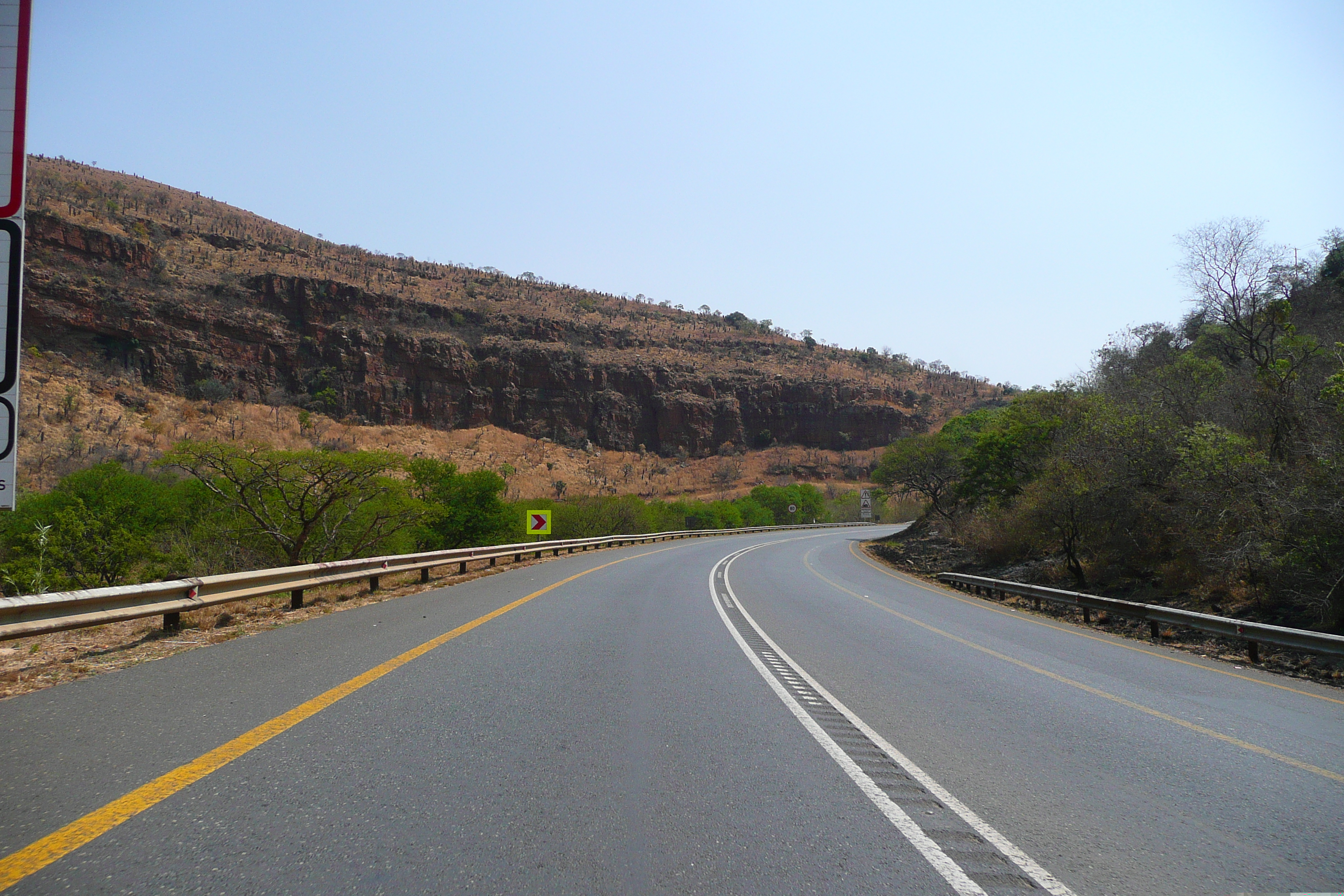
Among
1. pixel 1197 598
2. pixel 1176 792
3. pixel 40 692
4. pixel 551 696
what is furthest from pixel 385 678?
pixel 1197 598

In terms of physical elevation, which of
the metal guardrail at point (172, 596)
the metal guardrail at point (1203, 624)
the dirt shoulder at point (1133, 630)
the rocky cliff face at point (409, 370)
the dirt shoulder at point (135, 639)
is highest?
the rocky cliff face at point (409, 370)

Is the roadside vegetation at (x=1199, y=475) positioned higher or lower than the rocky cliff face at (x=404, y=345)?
lower

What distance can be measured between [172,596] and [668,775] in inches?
279

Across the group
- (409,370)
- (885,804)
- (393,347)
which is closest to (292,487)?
(885,804)

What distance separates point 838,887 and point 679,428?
10249 centimetres

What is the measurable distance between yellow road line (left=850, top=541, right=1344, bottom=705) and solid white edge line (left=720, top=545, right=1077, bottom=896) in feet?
18.4

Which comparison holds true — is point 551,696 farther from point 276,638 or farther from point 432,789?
point 276,638

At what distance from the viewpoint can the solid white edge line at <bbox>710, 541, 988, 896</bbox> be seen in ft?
10.1

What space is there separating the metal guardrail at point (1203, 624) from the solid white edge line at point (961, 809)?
736cm

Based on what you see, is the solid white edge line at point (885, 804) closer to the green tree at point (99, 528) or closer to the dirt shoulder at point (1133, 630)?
the dirt shoulder at point (1133, 630)

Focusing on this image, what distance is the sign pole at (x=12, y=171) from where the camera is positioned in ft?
12.7

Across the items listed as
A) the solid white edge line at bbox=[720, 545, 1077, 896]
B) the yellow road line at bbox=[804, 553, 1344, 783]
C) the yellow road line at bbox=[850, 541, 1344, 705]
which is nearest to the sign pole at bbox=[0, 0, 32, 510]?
the solid white edge line at bbox=[720, 545, 1077, 896]

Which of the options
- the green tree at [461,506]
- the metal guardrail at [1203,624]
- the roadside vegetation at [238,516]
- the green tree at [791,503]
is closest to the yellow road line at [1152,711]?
the metal guardrail at [1203,624]

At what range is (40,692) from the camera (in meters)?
5.65
